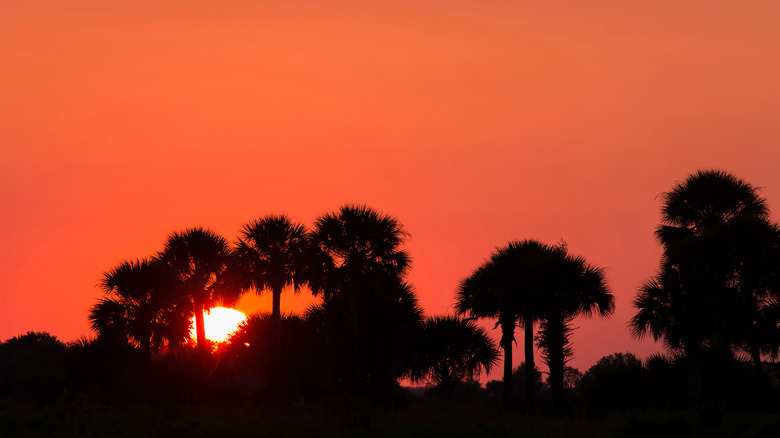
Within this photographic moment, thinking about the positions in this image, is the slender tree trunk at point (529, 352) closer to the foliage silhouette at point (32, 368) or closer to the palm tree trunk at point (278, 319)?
the palm tree trunk at point (278, 319)

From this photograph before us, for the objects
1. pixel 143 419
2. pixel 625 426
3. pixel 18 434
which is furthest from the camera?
pixel 143 419

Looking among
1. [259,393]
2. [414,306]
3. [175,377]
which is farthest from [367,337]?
[175,377]

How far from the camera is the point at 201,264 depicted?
67.6 metres

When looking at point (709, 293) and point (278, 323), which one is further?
point (278, 323)

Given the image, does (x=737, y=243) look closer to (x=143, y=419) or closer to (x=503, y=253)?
(x=503, y=253)

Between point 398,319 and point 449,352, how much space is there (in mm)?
5761

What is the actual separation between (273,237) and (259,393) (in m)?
11.9

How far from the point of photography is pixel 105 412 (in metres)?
45.7

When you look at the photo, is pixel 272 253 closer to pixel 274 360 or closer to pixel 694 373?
pixel 274 360

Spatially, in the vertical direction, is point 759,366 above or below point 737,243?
below

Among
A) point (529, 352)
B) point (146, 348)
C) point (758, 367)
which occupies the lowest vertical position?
point (758, 367)

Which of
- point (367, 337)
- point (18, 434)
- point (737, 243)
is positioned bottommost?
point (18, 434)

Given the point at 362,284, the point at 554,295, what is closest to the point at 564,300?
the point at 554,295

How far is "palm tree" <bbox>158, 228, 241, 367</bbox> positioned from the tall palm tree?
3876 mm
